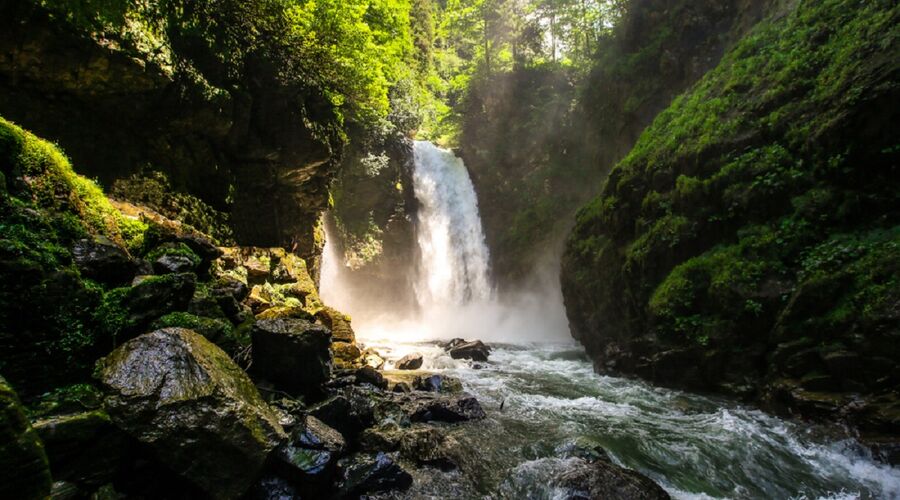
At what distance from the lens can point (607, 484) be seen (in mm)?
5211

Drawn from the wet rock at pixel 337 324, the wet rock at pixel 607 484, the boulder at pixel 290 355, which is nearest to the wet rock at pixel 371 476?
the boulder at pixel 290 355

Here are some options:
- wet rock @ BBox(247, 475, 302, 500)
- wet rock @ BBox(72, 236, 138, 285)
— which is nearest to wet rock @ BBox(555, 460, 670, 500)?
wet rock @ BBox(247, 475, 302, 500)

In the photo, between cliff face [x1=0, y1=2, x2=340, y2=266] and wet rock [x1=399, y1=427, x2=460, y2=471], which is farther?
Answer: cliff face [x1=0, y1=2, x2=340, y2=266]

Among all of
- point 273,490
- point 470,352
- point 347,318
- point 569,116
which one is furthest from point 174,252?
point 569,116

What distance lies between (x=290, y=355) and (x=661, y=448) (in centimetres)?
641

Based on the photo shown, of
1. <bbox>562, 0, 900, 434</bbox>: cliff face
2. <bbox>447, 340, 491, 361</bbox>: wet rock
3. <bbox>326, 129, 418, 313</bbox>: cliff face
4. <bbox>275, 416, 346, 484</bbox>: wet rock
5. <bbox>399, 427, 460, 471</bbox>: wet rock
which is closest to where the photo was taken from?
<bbox>275, 416, 346, 484</bbox>: wet rock

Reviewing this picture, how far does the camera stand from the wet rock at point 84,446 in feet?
11.9

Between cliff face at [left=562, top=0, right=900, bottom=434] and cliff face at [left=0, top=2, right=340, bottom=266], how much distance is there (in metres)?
10.9

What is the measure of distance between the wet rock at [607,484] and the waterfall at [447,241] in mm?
20737

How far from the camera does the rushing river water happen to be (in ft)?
18.7

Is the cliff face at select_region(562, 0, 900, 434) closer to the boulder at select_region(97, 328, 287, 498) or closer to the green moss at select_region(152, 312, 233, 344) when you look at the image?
the boulder at select_region(97, 328, 287, 498)

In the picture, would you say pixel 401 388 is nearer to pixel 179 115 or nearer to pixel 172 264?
pixel 172 264

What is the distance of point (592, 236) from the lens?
1519 centimetres

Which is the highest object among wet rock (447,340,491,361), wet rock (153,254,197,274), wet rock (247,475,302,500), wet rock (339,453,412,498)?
wet rock (153,254,197,274)
